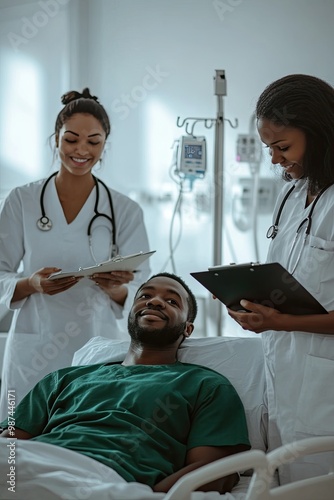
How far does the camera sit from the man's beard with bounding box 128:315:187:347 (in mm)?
2074

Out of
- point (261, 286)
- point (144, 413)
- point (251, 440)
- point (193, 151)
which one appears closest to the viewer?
point (261, 286)

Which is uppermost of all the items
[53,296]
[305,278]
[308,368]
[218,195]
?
[218,195]

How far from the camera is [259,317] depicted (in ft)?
5.70

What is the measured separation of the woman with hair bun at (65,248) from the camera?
241 cm

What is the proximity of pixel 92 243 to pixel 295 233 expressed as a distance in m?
0.85

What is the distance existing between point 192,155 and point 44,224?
83 cm

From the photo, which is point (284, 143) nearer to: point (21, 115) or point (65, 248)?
point (65, 248)

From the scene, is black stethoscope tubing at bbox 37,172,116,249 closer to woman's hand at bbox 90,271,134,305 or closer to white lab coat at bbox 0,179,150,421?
white lab coat at bbox 0,179,150,421

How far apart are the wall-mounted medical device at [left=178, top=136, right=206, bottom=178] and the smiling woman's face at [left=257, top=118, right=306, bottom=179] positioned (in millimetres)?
1182

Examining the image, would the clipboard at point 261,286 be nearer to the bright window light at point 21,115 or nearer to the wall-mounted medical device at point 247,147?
the wall-mounted medical device at point 247,147

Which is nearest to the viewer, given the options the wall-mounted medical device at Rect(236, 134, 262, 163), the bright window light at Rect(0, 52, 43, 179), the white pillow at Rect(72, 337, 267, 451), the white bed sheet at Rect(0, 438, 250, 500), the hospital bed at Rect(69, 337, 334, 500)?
the hospital bed at Rect(69, 337, 334, 500)

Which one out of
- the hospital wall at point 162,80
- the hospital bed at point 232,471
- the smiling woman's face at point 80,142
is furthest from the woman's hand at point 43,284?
the hospital wall at point 162,80

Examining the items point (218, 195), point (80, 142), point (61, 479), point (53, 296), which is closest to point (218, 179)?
point (218, 195)

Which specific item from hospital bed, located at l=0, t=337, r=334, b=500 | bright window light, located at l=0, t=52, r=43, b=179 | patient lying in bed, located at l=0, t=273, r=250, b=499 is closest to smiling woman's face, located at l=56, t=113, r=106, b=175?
patient lying in bed, located at l=0, t=273, r=250, b=499
